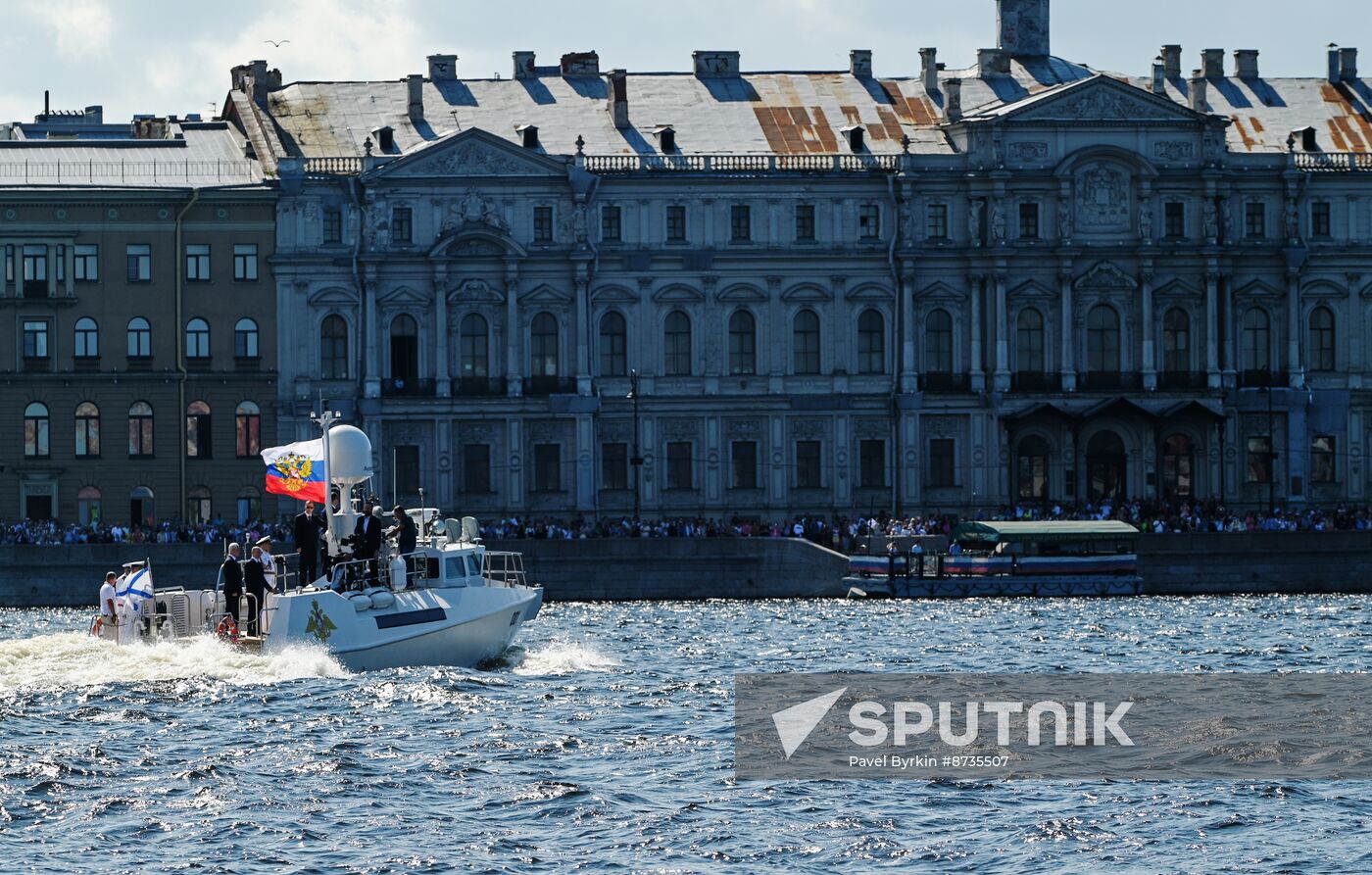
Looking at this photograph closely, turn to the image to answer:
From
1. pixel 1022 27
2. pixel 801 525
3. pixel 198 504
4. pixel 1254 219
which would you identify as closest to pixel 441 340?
pixel 198 504

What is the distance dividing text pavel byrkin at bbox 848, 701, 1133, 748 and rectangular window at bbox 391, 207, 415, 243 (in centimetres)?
4476

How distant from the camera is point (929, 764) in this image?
34031 mm

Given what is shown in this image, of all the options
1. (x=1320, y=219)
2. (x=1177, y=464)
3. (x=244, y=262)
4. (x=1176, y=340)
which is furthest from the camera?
(x=1320, y=219)

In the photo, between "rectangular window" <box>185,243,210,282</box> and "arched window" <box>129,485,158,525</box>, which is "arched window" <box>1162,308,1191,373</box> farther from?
"arched window" <box>129,485,158,525</box>

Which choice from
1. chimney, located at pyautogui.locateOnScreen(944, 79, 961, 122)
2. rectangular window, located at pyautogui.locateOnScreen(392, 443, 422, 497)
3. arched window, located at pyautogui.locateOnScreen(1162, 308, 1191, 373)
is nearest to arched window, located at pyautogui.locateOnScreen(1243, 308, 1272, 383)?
arched window, located at pyautogui.locateOnScreen(1162, 308, 1191, 373)

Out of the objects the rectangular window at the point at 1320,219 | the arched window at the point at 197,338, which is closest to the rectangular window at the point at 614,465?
the arched window at the point at 197,338

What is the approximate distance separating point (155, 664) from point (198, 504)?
125ft

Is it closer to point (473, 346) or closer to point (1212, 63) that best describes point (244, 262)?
point (473, 346)

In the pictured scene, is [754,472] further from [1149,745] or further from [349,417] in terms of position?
[1149,745]

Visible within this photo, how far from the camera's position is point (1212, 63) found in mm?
91500

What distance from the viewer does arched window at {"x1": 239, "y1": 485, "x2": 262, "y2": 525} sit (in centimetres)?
8162

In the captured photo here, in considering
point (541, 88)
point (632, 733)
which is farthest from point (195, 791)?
point (541, 88)

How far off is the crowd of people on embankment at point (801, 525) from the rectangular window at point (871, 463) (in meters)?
1.16

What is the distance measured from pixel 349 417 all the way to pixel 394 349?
2.50 metres
